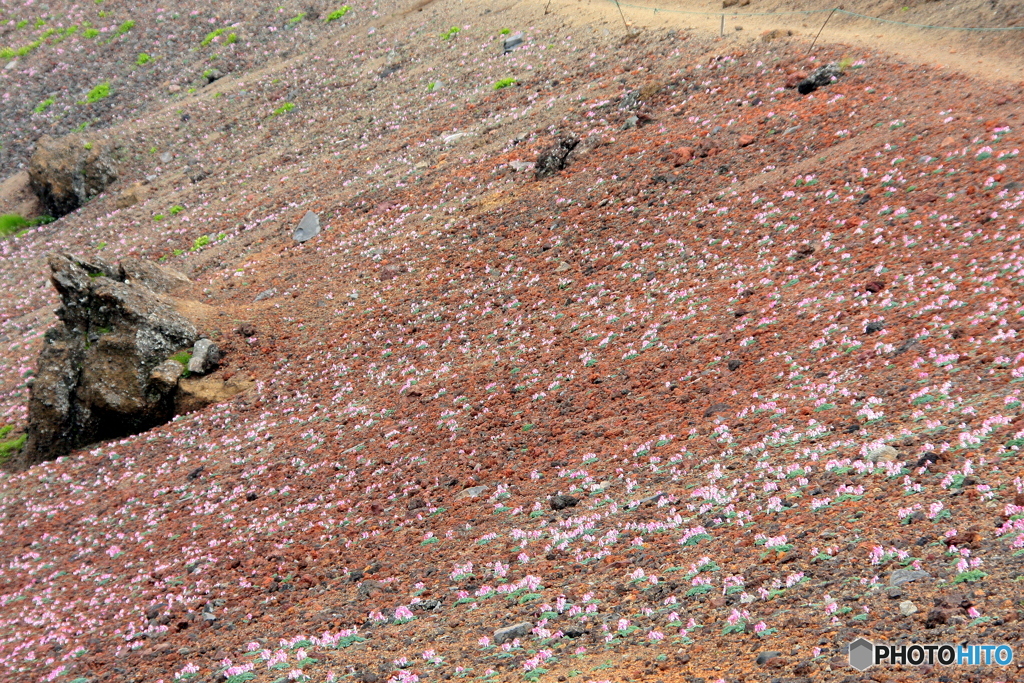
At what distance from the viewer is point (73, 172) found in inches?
1277

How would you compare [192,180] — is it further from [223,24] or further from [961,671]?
[961,671]

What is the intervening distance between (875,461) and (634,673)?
14.2 ft

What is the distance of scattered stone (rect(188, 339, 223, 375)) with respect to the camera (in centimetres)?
1809

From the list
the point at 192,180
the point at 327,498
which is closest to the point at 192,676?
the point at 327,498

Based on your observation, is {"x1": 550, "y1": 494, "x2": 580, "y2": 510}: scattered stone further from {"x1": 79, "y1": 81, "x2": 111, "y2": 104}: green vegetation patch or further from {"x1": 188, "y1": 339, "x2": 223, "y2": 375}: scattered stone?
{"x1": 79, "y1": 81, "x2": 111, "y2": 104}: green vegetation patch

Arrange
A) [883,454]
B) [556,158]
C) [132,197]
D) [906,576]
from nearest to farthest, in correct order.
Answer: [906,576]
[883,454]
[556,158]
[132,197]

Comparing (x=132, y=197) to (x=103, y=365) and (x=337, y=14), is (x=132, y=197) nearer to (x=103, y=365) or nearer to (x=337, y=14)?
(x=337, y=14)

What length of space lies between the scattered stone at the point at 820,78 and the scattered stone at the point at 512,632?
55.8 ft

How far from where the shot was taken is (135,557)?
1328 centimetres

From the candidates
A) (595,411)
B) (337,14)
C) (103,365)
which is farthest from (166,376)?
(337,14)

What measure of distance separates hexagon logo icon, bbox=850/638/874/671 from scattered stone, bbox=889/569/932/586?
3.03ft

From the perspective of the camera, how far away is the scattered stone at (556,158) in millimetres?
21016

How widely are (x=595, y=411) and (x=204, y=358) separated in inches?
430

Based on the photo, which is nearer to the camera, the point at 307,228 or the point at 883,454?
the point at 883,454
